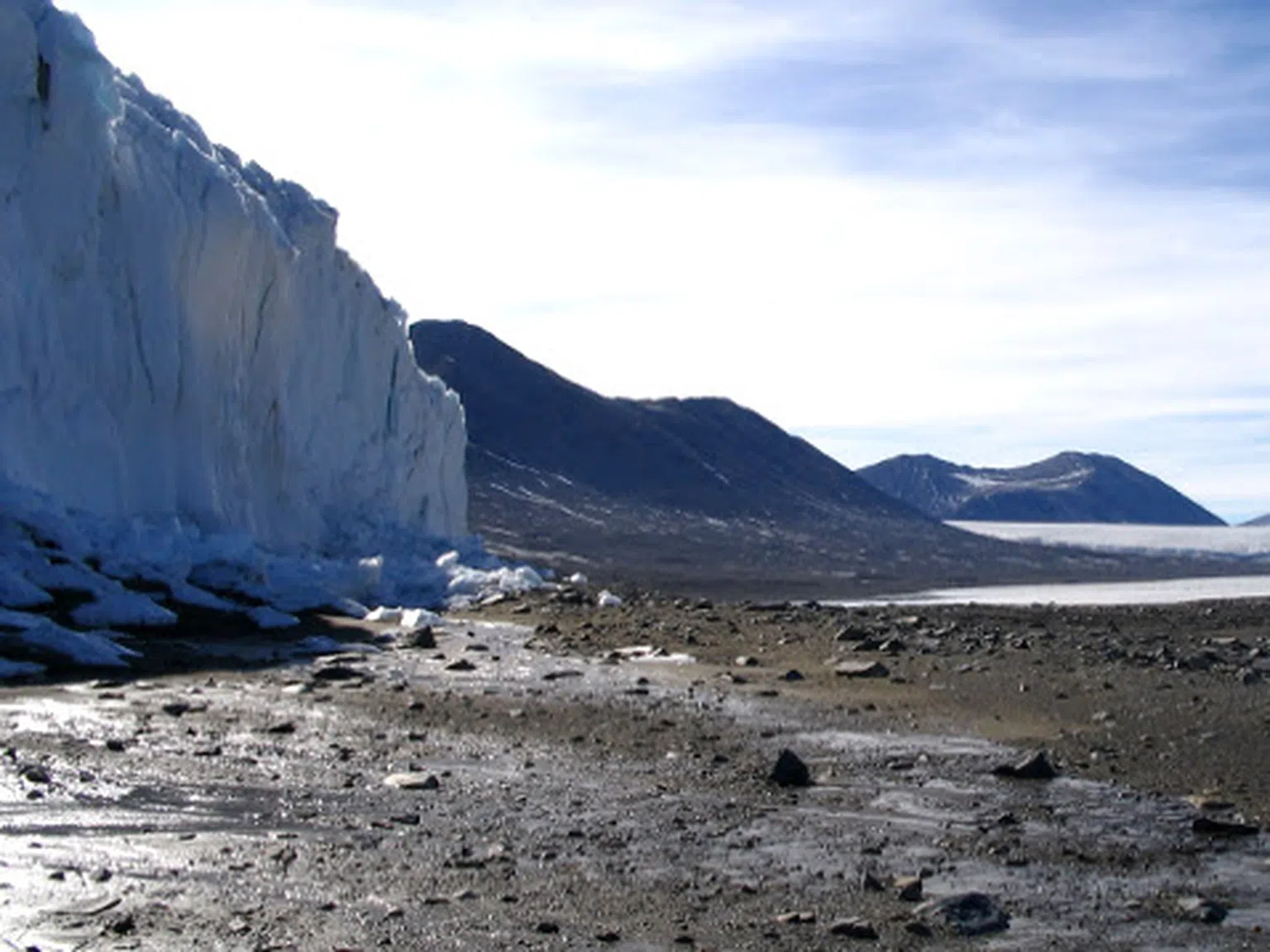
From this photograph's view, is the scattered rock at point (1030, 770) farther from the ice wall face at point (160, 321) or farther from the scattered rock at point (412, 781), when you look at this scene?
the ice wall face at point (160, 321)

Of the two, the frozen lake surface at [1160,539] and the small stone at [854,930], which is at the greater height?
the frozen lake surface at [1160,539]

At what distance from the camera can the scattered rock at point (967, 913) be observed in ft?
19.6

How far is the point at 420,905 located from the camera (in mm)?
6055

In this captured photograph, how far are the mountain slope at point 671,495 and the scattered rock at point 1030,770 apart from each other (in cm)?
4770

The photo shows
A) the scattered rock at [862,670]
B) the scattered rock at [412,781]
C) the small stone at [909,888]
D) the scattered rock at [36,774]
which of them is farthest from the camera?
the scattered rock at [862,670]

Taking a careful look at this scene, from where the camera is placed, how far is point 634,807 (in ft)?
26.1

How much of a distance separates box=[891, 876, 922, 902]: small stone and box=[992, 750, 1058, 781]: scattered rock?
242cm

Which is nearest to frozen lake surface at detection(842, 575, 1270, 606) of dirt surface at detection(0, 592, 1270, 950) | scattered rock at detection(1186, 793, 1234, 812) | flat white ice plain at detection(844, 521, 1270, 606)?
flat white ice plain at detection(844, 521, 1270, 606)

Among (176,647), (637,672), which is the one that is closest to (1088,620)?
(637,672)

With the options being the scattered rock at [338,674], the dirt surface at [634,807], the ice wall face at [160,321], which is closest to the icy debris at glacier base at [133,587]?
the ice wall face at [160,321]

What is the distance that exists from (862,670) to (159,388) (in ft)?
35.0

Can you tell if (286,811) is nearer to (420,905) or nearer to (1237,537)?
(420,905)

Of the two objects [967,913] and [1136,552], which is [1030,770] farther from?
[1136,552]

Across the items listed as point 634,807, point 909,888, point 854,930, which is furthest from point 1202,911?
point 634,807
